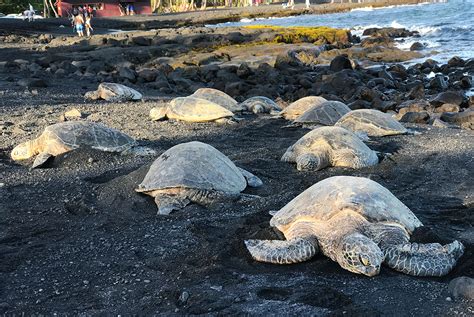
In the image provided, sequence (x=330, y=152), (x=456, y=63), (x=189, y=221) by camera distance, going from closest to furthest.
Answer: (x=189, y=221)
(x=330, y=152)
(x=456, y=63)

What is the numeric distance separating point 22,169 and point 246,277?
4059mm

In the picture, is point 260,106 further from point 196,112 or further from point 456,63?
point 456,63

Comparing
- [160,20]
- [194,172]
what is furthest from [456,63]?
[160,20]

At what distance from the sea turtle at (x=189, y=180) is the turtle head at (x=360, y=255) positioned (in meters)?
1.89

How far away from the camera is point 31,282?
11.9ft

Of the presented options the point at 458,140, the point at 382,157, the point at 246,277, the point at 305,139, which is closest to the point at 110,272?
the point at 246,277

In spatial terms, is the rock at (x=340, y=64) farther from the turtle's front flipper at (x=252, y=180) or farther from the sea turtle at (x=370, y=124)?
the turtle's front flipper at (x=252, y=180)

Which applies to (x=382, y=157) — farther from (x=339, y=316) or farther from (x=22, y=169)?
(x=22, y=169)

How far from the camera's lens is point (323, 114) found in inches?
348

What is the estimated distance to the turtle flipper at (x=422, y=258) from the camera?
11.2 feet

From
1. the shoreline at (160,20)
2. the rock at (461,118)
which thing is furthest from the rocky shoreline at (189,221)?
the shoreline at (160,20)

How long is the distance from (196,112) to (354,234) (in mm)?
6047

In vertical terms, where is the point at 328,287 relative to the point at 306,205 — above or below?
below

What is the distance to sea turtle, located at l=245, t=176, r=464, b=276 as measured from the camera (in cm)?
342
